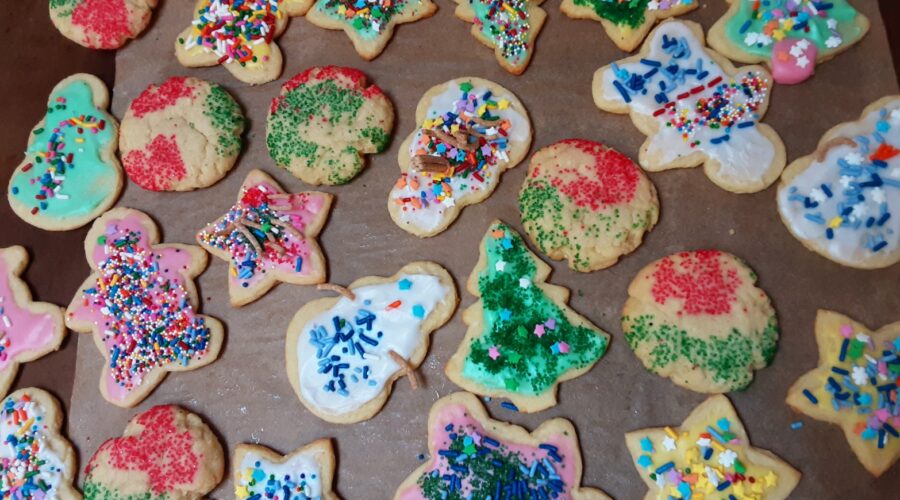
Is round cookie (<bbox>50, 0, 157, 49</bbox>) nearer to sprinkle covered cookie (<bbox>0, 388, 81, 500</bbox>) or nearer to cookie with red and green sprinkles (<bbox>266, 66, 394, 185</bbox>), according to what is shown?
cookie with red and green sprinkles (<bbox>266, 66, 394, 185</bbox>)

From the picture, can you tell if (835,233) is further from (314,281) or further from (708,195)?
(314,281)

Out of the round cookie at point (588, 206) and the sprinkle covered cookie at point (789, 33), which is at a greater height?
the sprinkle covered cookie at point (789, 33)

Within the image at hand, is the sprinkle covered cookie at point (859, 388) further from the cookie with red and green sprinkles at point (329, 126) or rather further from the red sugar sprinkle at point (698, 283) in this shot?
the cookie with red and green sprinkles at point (329, 126)

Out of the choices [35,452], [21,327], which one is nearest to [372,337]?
[35,452]

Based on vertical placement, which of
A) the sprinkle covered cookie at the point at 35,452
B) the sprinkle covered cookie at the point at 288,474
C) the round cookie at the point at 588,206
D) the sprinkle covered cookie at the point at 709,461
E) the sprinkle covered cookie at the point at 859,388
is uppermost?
the round cookie at the point at 588,206

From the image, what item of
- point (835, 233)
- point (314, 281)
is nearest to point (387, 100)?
point (314, 281)

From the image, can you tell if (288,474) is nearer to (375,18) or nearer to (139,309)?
(139,309)

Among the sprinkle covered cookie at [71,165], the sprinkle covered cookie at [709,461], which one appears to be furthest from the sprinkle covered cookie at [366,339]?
the sprinkle covered cookie at [71,165]
